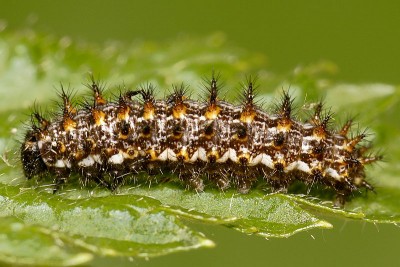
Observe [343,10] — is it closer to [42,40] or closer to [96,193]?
[42,40]

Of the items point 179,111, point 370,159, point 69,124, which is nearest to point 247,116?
point 179,111

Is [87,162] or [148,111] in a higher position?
[148,111]

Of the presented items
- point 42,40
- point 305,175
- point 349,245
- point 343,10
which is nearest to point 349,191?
point 305,175

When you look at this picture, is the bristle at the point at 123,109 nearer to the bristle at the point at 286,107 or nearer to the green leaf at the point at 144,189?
the green leaf at the point at 144,189

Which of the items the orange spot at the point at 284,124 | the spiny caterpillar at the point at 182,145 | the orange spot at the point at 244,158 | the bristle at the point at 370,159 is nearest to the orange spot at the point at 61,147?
the spiny caterpillar at the point at 182,145

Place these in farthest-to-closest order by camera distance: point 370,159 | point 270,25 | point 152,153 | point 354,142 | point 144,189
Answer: point 270,25 → point 370,159 → point 354,142 → point 152,153 → point 144,189

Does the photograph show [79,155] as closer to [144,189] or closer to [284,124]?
[144,189]
